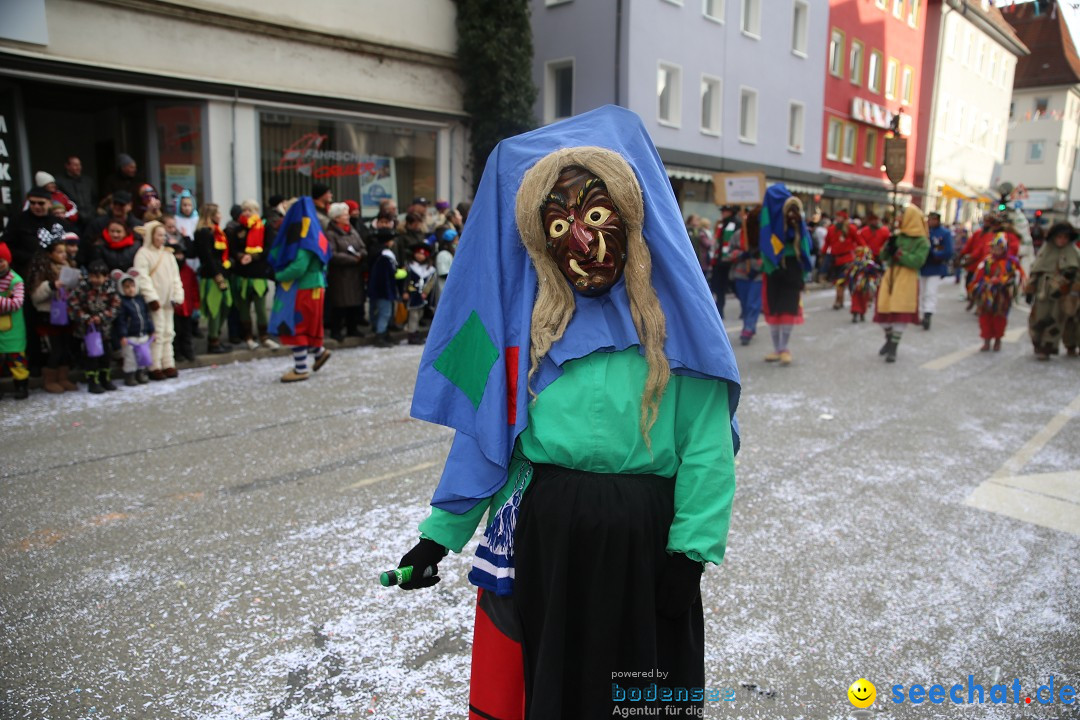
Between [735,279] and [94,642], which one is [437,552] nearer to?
[94,642]

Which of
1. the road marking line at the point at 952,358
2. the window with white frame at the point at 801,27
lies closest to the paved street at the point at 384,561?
the road marking line at the point at 952,358

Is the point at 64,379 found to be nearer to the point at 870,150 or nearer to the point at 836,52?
the point at 836,52

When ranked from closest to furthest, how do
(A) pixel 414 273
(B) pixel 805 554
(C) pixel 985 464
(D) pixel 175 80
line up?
1. (B) pixel 805 554
2. (C) pixel 985 464
3. (A) pixel 414 273
4. (D) pixel 175 80

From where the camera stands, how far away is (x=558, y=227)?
1902 mm

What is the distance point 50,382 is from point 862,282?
12251 mm

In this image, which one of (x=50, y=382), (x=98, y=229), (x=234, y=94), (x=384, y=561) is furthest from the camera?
(x=234, y=94)

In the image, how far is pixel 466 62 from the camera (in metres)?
16.6

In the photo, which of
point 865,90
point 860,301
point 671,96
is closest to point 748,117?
point 671,96

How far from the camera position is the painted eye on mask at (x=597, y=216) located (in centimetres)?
188

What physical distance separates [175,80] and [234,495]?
9.51 metres

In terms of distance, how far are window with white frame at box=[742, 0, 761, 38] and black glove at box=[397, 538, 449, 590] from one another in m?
26.3

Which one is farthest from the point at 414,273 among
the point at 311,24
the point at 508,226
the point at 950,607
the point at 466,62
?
the point at 508,226

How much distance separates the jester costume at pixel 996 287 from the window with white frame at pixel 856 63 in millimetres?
23159

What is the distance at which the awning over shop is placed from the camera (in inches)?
872
